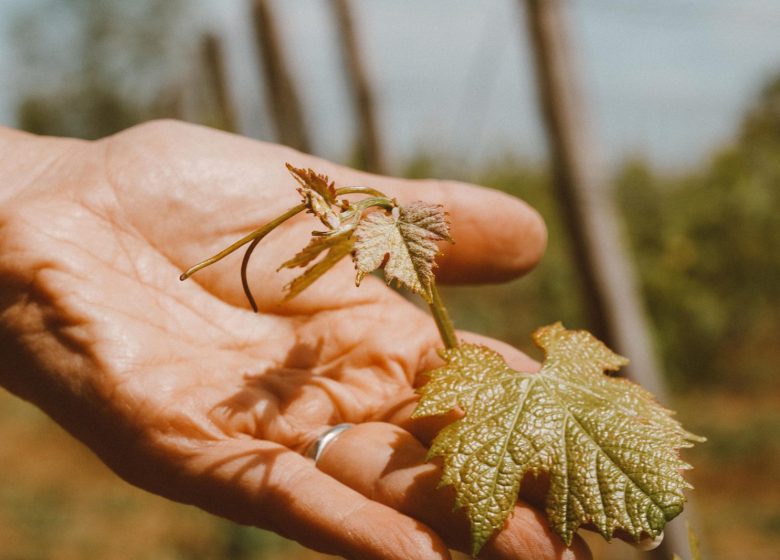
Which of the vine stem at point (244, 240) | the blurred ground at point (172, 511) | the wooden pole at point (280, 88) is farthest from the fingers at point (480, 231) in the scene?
the wooden pole at point (280, 88)

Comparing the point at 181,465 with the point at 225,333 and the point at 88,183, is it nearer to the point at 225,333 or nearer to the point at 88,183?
the point at 225,333

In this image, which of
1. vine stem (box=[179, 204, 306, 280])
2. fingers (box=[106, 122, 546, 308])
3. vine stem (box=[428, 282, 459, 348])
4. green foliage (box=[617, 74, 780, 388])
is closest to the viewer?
vine stem (box=[179, 204, 306, 280])

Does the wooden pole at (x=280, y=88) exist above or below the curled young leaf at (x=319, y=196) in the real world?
below

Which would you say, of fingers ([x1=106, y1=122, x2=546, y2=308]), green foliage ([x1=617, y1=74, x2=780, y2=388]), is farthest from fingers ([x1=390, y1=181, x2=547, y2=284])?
green foliage ([x1=617, y1=74, x2=780, y2=388])

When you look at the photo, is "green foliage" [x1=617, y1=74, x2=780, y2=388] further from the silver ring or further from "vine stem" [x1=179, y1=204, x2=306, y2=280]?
"vine stem" [x1=179, y1=204, x2=306, y2=280]

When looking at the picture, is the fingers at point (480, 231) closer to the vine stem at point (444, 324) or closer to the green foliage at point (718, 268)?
the vine stem at point (444, 324)

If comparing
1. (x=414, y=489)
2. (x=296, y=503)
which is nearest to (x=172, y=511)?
Result: (x=296, y=503)
